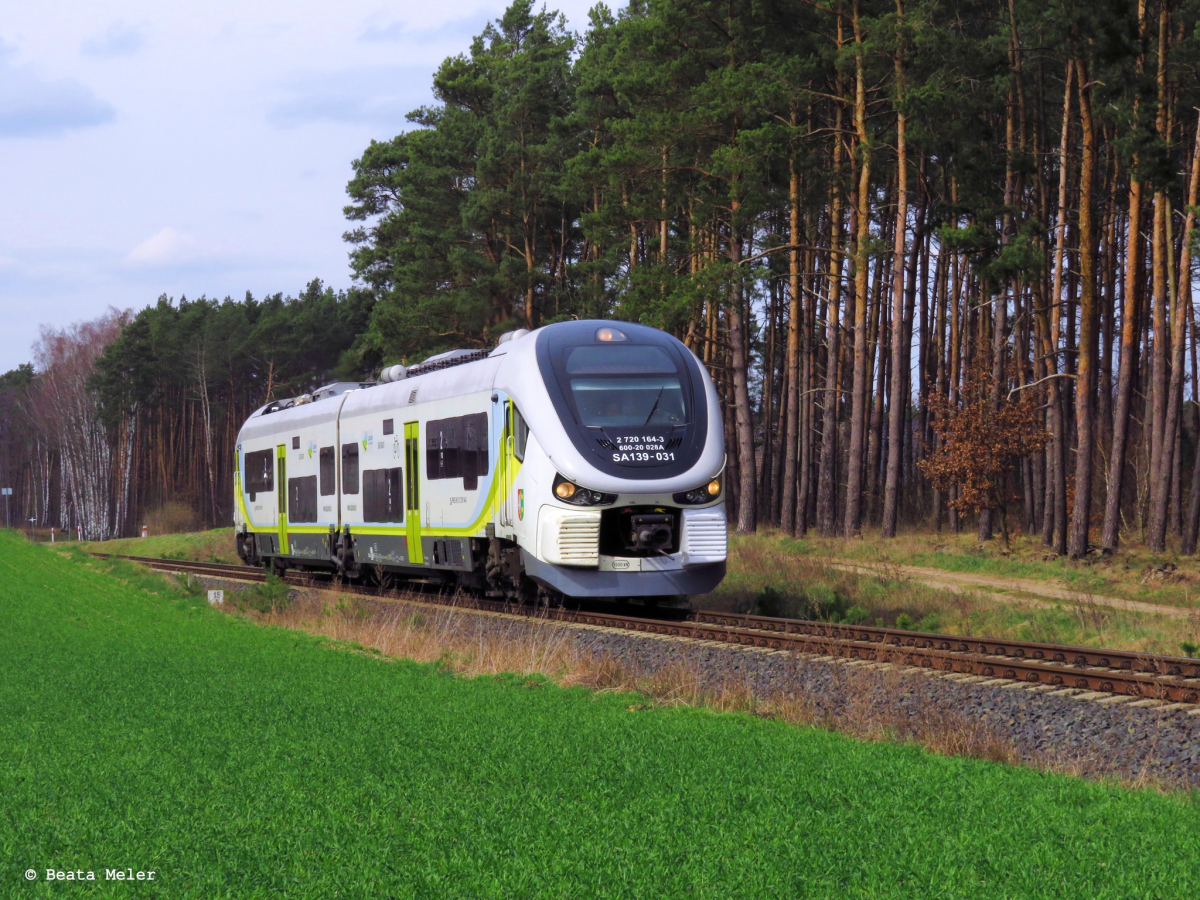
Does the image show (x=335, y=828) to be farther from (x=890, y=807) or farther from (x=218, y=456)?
(x=218, y=456)

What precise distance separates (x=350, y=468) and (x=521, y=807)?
16377 mm

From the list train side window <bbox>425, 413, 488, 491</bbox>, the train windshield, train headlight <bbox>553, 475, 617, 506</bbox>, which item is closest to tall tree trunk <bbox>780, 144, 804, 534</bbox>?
train side window <bbox>425, 413, 488, 491</bbox>

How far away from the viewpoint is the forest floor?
1611cm

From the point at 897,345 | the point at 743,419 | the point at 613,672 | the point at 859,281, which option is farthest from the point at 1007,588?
the point at 743,419

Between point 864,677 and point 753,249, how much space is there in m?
32.2

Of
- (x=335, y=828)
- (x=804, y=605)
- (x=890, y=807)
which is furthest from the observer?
(x=804, y=605)

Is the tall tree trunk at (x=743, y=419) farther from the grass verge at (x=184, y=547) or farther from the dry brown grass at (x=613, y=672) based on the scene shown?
the dry brown grass at (x=613, y=672)

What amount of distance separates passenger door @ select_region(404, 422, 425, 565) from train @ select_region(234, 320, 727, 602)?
0.04m

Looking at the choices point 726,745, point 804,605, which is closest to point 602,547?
point 804,605

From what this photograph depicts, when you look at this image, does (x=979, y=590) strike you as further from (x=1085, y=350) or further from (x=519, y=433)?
(x=519, y=433)

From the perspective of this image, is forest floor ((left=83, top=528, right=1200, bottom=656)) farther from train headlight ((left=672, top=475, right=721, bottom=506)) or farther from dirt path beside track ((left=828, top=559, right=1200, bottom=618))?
train headlight ((left=672, top=475, right=721, bottom=506))

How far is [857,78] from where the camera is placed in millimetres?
30625

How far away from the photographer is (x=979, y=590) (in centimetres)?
2173

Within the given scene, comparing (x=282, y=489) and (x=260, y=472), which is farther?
(x=260, y=472)
